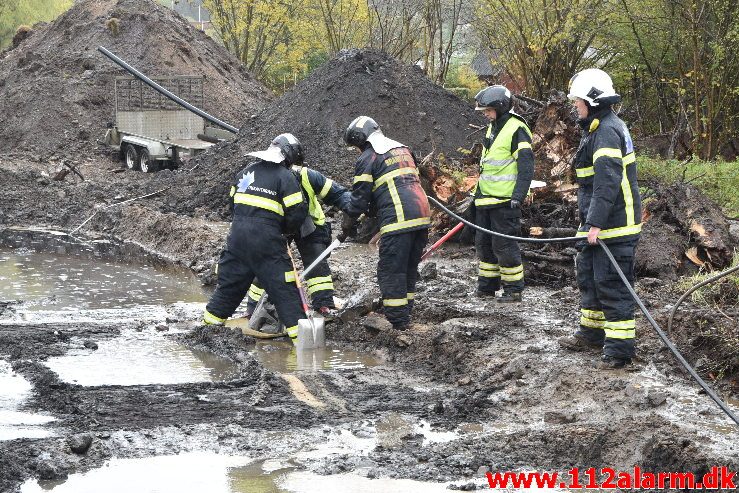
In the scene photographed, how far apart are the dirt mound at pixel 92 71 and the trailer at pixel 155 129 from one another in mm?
1887

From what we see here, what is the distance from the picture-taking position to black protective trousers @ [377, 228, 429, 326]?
9156 millimetres

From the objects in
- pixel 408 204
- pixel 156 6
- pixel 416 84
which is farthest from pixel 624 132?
pixel 156 6

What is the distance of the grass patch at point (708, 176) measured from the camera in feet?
47.5

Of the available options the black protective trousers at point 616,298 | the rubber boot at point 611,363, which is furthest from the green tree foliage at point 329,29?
the rubber boot at point 611,363

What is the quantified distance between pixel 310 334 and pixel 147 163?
1445 cm

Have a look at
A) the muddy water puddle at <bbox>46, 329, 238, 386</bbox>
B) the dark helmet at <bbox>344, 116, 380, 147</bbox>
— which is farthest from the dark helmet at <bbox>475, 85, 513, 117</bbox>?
the muddy water puddle at <bbox>46, 329, 238, 386</bbox>

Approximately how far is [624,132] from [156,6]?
27039mm

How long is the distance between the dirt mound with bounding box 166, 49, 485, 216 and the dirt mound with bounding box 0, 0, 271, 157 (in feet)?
26.4

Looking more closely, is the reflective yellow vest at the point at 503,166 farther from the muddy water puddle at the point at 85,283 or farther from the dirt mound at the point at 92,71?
the dirt mound at the point at 92,71

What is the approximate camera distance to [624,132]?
25.1ft

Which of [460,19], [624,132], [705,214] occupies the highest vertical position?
[460,19]

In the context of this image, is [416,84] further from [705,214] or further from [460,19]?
[705,214]

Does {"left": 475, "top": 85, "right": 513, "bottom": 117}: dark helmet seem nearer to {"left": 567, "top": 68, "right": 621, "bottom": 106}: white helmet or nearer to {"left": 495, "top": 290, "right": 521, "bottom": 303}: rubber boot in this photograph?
{"left": 495, "top": 290, "right": 521, "bottom": 303}: rubber boot

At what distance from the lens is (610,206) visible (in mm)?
7441
